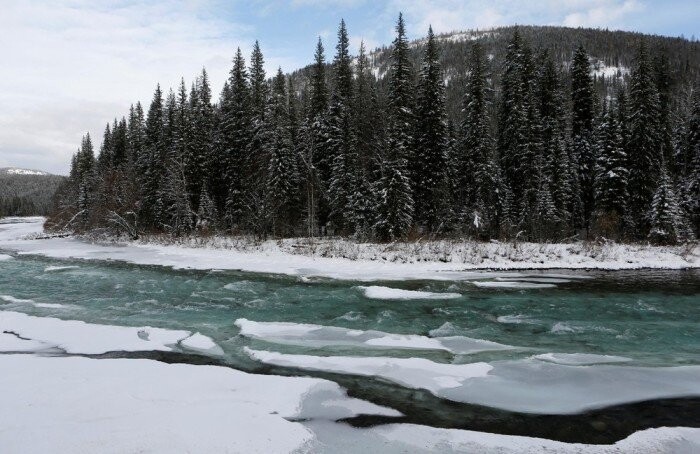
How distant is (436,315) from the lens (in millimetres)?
12219

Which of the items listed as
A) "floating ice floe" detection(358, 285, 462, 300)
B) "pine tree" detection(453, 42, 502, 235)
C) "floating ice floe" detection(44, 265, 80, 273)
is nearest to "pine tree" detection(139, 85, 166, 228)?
"floating ice floe" detection(44, 265, 80, 273)

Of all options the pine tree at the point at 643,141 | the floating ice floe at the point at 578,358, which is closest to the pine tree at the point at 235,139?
the pine tree at the point at 643,141

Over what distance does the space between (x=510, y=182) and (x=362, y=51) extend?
66.6 ft

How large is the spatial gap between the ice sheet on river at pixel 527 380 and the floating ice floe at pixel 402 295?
6882 mm

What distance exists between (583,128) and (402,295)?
34.6m

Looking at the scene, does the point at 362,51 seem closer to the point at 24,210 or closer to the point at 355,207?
the point at 355,207

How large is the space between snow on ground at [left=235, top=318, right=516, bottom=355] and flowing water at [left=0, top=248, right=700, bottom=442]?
7.8 inches

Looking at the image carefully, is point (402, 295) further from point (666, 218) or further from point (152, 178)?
point (152, 178)

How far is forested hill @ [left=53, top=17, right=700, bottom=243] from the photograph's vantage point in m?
32.6

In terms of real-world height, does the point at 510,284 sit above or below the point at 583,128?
below

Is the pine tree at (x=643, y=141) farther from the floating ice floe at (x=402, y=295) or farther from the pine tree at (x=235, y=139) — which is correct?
the pine tree at (x=235, y=139)

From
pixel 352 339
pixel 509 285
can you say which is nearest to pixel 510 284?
pixel 509 285

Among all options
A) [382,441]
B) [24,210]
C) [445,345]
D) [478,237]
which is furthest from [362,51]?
[24,210]

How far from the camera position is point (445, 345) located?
29.5ft
